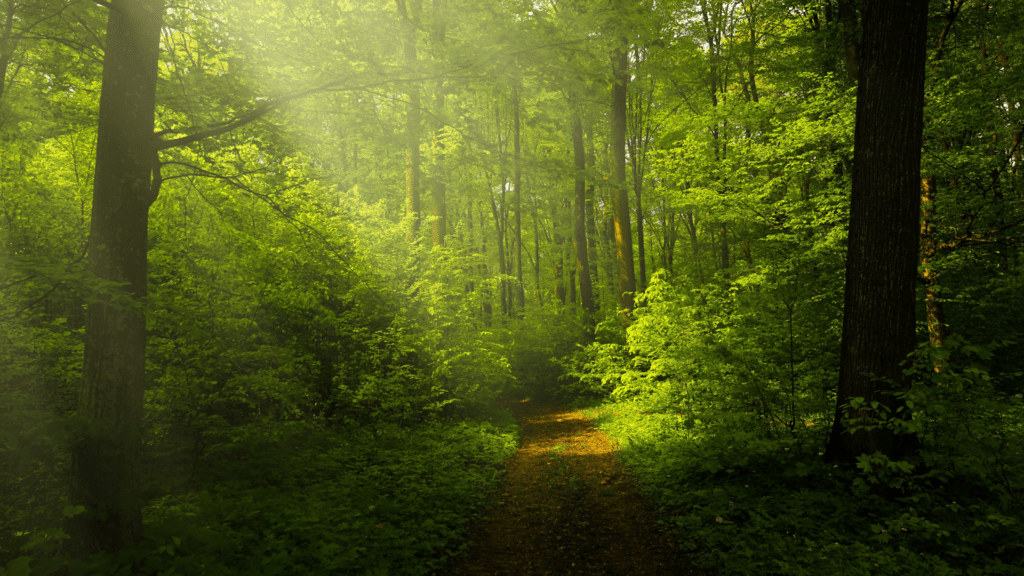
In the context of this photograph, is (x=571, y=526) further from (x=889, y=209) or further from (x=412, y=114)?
(x=412, y=114)

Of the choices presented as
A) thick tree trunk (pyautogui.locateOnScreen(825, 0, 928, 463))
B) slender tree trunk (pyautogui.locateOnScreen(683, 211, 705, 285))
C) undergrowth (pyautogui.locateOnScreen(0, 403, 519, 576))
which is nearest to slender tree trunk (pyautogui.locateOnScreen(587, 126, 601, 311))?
slender tree trunk (pyautogui.locateOnScreen(683, 211, 705, 285))

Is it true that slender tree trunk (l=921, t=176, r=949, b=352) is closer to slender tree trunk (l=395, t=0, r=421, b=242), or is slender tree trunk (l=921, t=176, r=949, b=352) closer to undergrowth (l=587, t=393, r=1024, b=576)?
undergrowth (l=587, t=393, r=1024, b=576)

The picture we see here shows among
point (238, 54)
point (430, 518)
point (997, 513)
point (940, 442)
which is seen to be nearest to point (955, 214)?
point (940, 442)

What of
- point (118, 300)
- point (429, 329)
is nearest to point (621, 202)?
point (429, 329)

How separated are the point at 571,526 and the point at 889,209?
487 cm

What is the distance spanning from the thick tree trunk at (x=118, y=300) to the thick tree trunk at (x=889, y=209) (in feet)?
22.4

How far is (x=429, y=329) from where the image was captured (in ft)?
34.5

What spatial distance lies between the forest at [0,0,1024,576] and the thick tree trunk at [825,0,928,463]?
32 mm

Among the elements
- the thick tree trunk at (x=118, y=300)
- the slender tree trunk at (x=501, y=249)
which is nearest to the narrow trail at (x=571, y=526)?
the thick tree trunk at (x=118, y=300)

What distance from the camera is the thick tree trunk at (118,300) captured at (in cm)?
370

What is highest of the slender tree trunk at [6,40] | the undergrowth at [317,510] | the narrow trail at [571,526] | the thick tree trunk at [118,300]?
the slender tree trunk at [6,40]

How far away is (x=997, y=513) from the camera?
12.5ft

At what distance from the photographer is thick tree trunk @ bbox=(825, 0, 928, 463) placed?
4848 millimetres

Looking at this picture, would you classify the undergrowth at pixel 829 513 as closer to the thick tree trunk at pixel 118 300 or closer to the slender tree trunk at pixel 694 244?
the thick tree trunk at pixel 118 300
